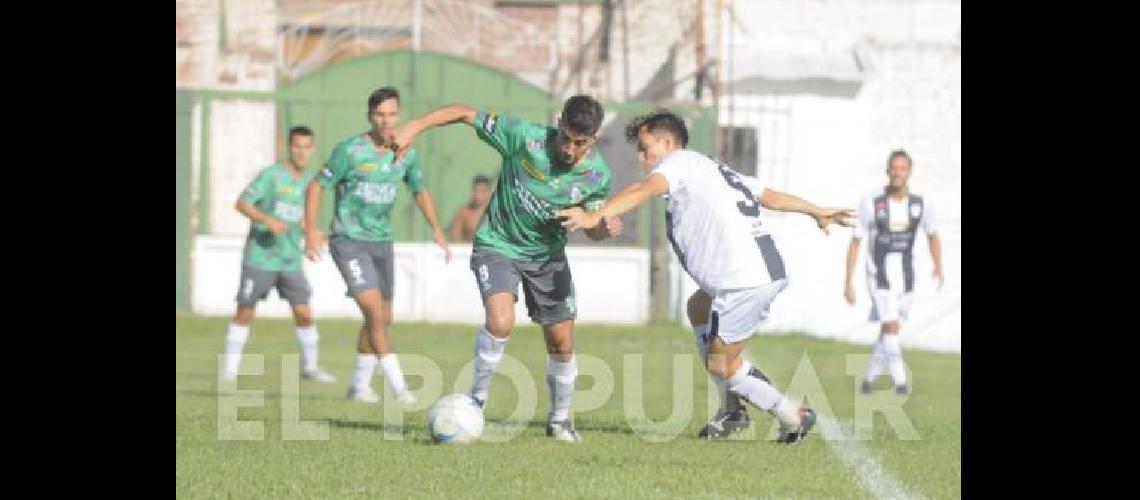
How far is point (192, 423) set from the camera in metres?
12.0

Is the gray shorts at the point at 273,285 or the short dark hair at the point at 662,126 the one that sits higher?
the short dark hair at the point at 662,126

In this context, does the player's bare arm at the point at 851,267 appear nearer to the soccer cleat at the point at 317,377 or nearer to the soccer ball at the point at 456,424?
the soccer cleat at the point at 317,377

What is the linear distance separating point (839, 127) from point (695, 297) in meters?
14.7

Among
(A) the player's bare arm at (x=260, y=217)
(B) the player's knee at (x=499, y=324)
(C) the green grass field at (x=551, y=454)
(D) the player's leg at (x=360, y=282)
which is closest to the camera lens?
(C) the green grass field at (x=551, y=454)

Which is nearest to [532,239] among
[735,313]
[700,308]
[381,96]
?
[700,308]

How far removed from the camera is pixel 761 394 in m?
10.6

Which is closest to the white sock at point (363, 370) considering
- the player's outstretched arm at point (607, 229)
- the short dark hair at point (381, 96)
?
the short dark hair at point (381, 96)

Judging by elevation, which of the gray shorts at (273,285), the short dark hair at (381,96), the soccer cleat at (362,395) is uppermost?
the short dark hair at (381,96)

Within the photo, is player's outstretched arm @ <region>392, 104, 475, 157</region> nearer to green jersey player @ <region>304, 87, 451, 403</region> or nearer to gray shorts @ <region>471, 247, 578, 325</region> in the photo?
gray shorts @ <region>471, 247, 578, 325</region>

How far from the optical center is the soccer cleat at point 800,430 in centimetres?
1077

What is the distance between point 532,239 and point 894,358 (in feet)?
20.2

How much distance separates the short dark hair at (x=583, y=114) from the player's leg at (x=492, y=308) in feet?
3.78

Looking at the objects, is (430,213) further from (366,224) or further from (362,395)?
(362,395)
